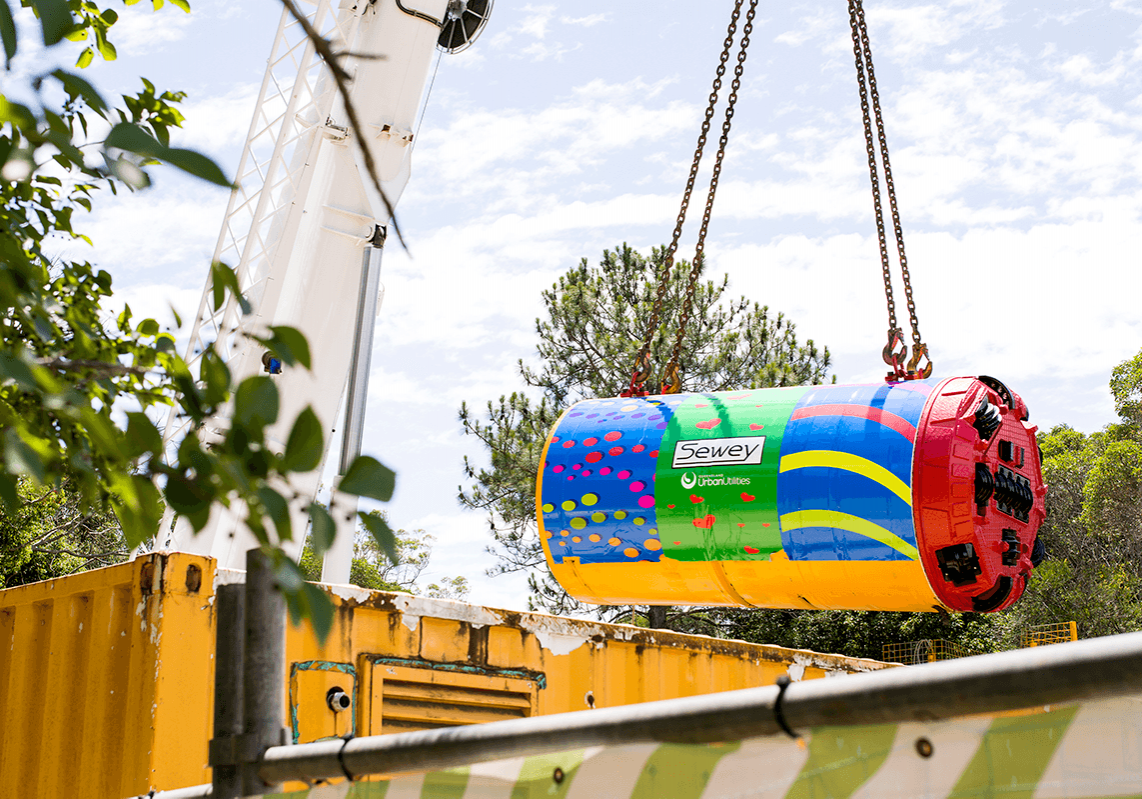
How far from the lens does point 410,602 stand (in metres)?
3.92

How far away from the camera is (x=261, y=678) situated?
6.00ft

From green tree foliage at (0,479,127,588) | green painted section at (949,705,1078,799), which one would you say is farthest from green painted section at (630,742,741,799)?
green tree foliage at (0,479,127,588)

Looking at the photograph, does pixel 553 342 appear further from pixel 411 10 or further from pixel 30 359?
pixel 30 359

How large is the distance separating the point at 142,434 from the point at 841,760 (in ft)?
2.70

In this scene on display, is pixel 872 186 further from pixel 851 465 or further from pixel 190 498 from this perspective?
pixel 190 498

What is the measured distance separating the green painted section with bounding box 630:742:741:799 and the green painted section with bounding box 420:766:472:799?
275 millimetres

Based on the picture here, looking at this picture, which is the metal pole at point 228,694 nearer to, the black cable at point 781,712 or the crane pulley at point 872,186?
the black cable at point 781,712

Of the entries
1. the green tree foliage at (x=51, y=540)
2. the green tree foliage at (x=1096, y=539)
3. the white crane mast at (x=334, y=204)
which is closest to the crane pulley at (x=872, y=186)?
the white crane mast at (x=334, y=204)

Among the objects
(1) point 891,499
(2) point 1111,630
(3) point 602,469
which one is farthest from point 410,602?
(2) point 1111,630

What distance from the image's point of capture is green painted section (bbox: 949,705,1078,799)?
44.3 inches

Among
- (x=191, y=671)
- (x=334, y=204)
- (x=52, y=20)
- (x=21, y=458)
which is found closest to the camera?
(x=21, y=458)

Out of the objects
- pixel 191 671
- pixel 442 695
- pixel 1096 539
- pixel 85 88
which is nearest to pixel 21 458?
pixel 85 88

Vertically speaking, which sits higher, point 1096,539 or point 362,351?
point 1096,539

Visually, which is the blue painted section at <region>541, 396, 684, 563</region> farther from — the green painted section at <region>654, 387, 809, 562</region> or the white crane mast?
the white crane mast
